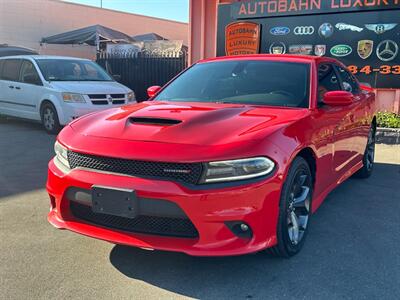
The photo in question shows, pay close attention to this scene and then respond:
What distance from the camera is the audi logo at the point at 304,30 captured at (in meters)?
10.3

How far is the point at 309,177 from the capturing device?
356cm

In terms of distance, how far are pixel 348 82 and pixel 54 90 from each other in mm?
5829

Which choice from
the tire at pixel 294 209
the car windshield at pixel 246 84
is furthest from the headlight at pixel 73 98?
the tire at pixel 294 209

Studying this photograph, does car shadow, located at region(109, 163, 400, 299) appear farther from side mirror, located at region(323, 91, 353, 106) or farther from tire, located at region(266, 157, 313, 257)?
side mirror, located at region(323, 91, 353, 106)

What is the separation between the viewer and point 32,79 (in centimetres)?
939

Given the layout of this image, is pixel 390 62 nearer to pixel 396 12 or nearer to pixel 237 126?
pixel 396 12

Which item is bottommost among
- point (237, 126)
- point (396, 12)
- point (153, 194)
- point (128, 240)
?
point (128, 240)

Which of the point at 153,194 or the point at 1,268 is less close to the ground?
the point at 153,194

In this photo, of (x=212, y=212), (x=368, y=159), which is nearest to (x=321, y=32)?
(x=368, y=159)

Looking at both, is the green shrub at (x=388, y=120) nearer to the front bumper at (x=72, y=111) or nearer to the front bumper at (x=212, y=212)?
the front bumper at (x=72, y=111)

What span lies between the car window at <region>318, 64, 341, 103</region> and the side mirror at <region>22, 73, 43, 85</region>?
6470 millimetres

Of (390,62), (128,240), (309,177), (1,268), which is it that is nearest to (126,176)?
(128,240)

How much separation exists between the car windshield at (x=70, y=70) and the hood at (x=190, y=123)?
6.00 meters

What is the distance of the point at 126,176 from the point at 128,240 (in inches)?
16.5
